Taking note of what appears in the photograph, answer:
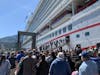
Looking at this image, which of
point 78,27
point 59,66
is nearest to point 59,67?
point 59,66

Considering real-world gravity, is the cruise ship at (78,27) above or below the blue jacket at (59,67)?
above

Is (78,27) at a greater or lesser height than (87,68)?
greater

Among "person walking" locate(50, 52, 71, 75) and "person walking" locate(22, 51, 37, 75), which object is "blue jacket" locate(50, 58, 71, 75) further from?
"person walking" locate(22, 51, 37, 75)

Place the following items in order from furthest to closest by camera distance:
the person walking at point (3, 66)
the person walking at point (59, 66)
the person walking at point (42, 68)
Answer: the person walking at point (3, 66), the person walking at point (42, 68), the person walking at point (59, 66)

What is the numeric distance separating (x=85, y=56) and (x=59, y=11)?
73.6ft

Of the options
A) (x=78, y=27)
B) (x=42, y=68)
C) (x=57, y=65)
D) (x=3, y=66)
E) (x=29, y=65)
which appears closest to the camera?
(x=57, y=65)

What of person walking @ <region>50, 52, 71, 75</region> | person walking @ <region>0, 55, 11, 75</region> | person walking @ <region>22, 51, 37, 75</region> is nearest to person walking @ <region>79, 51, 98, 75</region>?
person walking @ <region>50, 52, 71, 75</region>

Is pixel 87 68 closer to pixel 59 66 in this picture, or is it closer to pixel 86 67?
pixel 86 67

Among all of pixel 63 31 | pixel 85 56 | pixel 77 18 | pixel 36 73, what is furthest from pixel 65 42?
pixel 85 56

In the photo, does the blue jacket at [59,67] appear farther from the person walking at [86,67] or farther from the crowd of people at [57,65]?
the person walking at [86,67]

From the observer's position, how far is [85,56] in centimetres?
486

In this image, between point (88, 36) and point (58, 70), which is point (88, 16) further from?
point (58, 70)

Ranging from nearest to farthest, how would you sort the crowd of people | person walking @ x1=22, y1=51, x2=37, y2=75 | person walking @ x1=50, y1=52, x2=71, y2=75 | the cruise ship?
the crowd of people → person walking @ x1=50, y1=52, x2=71, y2=75 → person walking @ x1=22, y1=51, x2=37, y2=75 → the cruise ship

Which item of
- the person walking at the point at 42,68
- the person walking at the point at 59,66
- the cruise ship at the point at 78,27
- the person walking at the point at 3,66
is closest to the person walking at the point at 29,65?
the person walking at the point at 42,68
